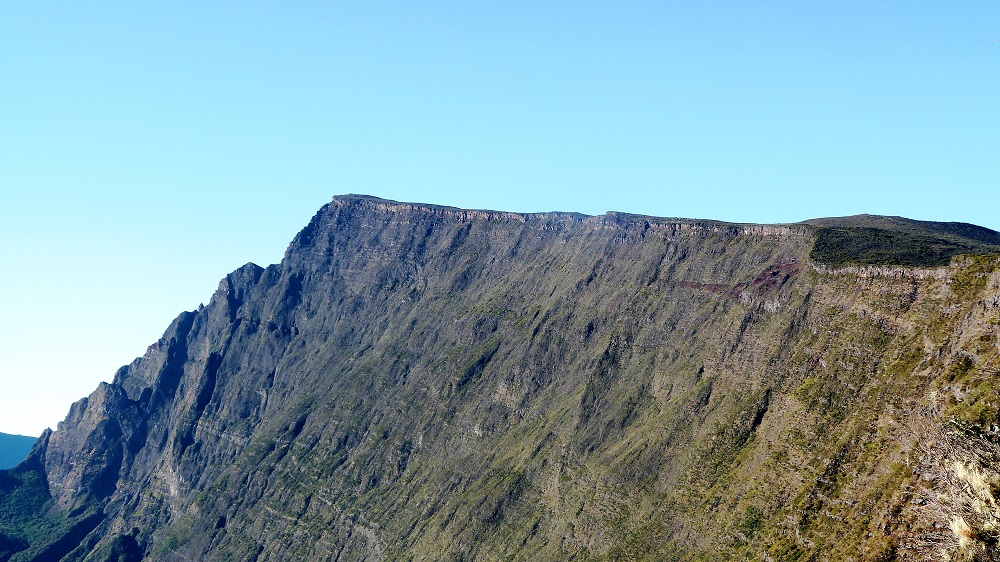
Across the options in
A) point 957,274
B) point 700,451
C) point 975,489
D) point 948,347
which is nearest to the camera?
point 975,489

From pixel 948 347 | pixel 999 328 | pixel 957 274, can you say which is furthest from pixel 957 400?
pixel 957 274

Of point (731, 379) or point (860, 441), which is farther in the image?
point (731, 379)

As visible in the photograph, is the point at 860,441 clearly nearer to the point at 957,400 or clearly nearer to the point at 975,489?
the point at 957,400

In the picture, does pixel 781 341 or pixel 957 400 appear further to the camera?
pixel 781 341

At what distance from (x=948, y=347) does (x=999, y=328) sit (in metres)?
14.0

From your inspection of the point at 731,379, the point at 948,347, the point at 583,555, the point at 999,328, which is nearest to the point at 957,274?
the point at 948,347

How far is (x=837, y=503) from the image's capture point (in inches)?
5645

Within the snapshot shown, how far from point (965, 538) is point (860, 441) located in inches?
2057

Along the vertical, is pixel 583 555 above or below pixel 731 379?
below

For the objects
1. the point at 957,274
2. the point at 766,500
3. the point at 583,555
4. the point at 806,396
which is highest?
the point at 957,274

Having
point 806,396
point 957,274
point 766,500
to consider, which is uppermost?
point 957,274

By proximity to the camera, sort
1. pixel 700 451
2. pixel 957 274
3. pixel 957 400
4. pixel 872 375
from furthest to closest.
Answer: pixel 700 451, pixel 872 375, pixel 957 274, pixel 957 400

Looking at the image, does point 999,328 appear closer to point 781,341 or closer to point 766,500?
point 766,500

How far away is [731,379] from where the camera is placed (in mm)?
196750
